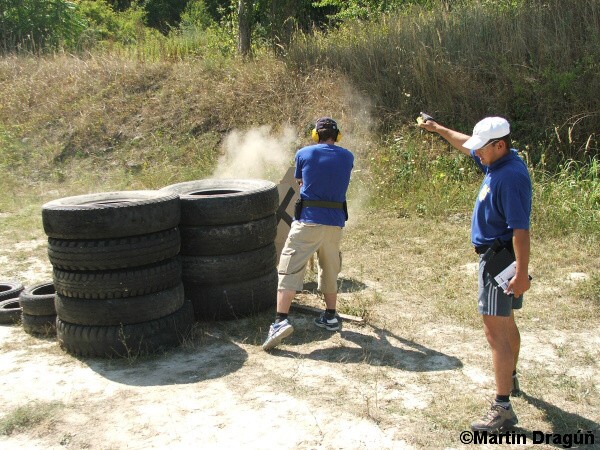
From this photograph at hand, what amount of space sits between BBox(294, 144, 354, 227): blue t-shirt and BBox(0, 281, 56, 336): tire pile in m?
2.49

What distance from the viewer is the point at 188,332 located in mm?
6160

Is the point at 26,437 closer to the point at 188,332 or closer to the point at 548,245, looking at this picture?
the point at 188,332

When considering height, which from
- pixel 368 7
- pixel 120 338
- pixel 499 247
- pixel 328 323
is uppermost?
pixel 368 7

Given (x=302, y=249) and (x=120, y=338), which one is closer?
(x=120, y=338)

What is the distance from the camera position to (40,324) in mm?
6434

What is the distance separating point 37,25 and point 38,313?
58.1 feet

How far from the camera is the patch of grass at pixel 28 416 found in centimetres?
465

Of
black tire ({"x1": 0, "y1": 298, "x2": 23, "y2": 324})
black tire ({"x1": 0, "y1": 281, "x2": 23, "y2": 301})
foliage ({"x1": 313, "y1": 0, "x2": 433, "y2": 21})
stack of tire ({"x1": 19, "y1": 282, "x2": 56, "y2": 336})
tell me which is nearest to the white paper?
stack of tire ({"x1": 19, "y1": 282, "x2": 56, "y2": 336})

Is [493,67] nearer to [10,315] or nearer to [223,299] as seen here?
[223,299]

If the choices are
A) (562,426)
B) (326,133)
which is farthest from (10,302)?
(562,426)

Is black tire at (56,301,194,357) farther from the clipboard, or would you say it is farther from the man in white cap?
the clipboard

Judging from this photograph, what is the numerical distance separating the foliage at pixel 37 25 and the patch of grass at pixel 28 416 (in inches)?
660

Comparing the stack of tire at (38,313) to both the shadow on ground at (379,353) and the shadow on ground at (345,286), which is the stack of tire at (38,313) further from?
the shadow on ground at (345,286)

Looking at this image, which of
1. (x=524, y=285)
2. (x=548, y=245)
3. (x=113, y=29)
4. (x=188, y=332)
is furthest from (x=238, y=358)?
(x=113, y=29)
